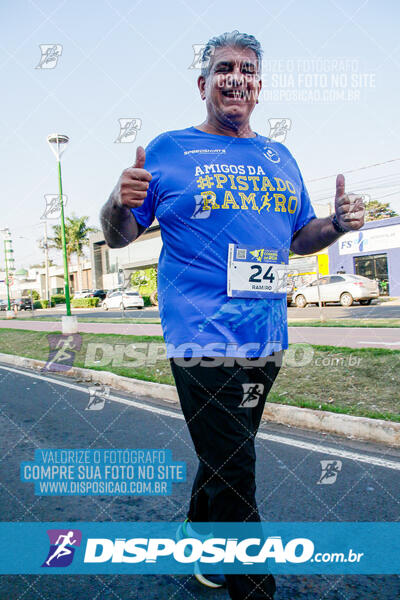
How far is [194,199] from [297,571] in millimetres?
1673

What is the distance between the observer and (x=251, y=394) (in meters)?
1.87

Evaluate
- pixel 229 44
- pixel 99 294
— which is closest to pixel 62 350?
pixel 229 44

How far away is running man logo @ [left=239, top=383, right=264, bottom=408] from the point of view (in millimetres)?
1806

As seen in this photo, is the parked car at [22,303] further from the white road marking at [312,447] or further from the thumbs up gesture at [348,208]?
the thumbs up gesture at [348,208]

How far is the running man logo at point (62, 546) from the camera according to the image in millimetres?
2348

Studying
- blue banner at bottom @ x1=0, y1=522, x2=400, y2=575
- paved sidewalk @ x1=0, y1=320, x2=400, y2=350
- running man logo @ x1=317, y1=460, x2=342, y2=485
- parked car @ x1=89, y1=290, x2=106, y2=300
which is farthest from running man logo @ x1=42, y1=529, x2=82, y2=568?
parked car @ x1=89, y1=290, x2=106, y2=300

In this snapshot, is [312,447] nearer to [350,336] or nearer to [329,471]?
[329,471]

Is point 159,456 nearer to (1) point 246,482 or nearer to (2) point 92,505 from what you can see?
(2) point 92,505

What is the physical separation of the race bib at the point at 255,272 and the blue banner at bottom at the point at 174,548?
0.98 m

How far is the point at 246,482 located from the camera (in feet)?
5.63

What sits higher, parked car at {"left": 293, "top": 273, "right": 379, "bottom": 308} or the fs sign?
the fs sign

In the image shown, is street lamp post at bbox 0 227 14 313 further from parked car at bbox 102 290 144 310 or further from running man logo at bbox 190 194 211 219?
running man logo at bbox 190 194 211 219

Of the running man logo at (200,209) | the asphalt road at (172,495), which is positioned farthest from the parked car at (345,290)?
the running man logo at (200,209)

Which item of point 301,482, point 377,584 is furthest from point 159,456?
point 377,584
